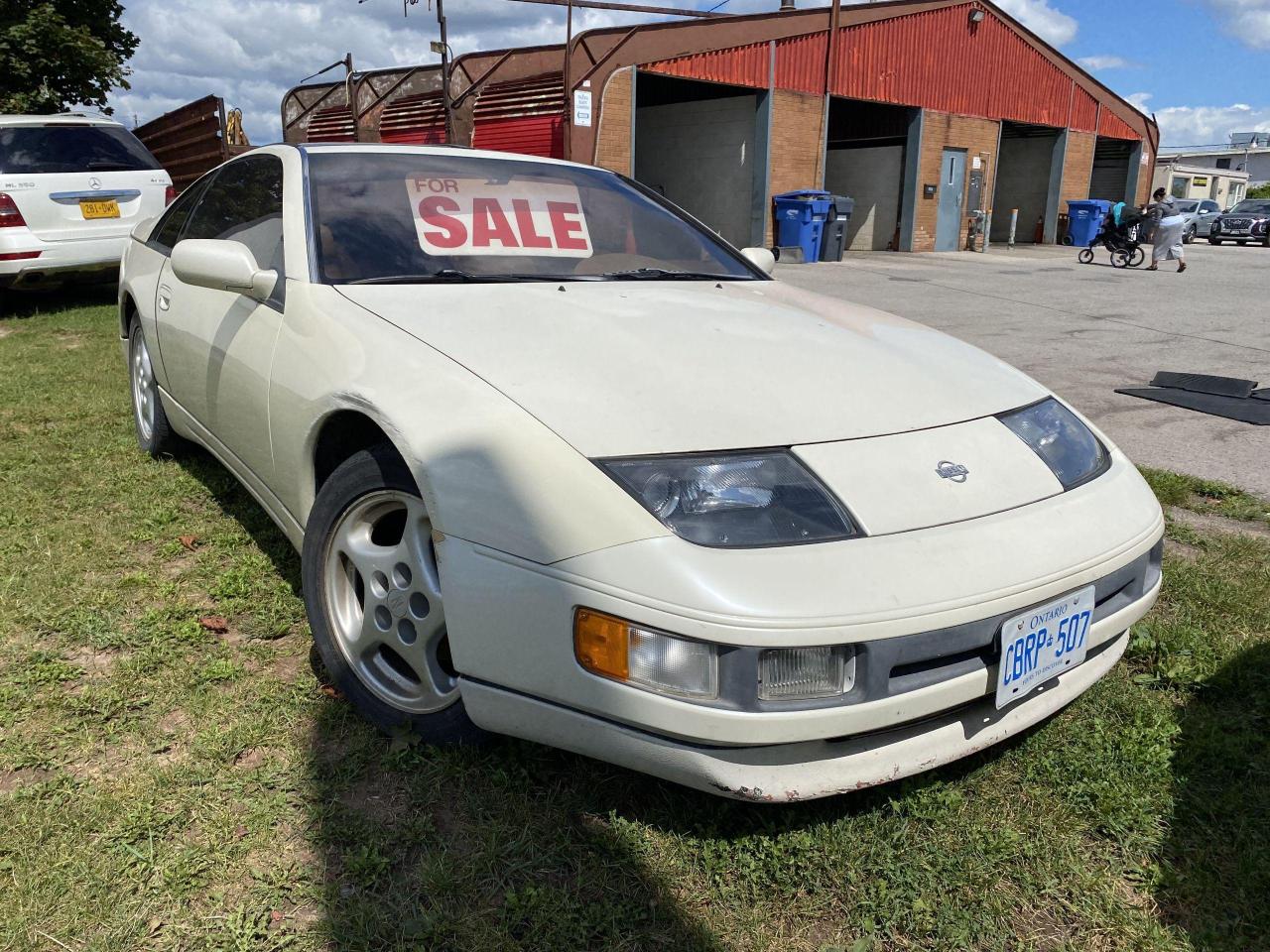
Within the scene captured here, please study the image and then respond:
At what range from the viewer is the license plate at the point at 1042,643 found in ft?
5.70

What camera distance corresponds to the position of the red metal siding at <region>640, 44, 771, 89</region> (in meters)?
15.6

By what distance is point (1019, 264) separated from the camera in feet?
58.7

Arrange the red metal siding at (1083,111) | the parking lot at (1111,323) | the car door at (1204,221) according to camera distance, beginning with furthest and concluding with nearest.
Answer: the car door at (1204,221) → the red metal siding at (1083,111) → the parking lot at (1111,323)

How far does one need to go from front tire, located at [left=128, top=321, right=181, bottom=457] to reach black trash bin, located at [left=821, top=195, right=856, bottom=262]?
14.5 metres

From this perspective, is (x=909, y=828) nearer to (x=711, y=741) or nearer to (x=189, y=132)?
(x=711, y=741)

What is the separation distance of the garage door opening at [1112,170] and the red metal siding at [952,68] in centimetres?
507

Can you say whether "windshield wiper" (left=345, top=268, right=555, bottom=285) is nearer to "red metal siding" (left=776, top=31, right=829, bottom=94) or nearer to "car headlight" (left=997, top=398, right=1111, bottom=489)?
"car headlight" (left=997, top=398, right=1111, bottom=489)

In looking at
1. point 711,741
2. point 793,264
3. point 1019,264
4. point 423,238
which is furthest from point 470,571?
point 1019,264

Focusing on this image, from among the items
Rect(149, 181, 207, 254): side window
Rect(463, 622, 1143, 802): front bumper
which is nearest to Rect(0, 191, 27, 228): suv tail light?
A: Rect(149, 181, 207, 254): side window

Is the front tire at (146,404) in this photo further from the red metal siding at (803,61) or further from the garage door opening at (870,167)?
the garage door opening at (870,167)

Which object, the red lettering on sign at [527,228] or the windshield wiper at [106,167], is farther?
the windshield wiper at [106,167]

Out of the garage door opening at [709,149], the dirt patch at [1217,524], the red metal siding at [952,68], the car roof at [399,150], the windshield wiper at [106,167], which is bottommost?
the dirt patch at [1217,524]

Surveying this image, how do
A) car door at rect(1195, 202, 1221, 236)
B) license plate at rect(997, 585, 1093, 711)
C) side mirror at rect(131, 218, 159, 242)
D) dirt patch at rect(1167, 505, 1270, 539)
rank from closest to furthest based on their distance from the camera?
license plate at rect(997, 585, 1093, 711), dirt patch at rect(1167, 505, 1270, 539), side mirror at rect(131, 218, 159, 242), car door at rect(1195, 202, 1221, 236)

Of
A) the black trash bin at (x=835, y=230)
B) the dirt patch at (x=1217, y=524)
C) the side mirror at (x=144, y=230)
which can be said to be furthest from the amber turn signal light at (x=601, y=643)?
the black trash bin at (x=835, y=230)
